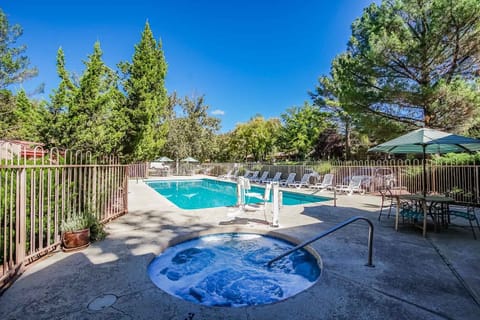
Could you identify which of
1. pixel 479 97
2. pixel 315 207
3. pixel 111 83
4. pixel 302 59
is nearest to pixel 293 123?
pixel 302 59

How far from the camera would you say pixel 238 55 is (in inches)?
742

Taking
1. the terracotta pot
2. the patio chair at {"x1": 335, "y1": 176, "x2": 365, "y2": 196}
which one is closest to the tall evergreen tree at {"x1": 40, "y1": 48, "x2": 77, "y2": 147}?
the terracotta pot

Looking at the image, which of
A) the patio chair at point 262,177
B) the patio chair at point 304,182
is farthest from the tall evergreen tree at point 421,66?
the patio chair at point 262,177

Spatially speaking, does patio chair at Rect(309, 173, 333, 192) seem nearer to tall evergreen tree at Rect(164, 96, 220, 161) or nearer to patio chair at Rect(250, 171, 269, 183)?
patio chair at Rect(250, 171, 269, 183)

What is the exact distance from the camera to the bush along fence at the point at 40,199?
296 cm

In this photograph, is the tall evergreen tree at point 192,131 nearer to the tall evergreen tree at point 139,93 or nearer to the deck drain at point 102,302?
the tall evergreen tree at point 139,93

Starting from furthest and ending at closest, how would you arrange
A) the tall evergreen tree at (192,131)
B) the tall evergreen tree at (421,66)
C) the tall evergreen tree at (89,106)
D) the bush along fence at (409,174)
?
the tall evergreen tree at (192,131)
the tall evergreen tree at (421,66)
the bush along fence at (409,174)
the tall evergreen tree at (89,106)

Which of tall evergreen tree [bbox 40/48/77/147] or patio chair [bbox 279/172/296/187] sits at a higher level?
tall evergreen tree [bbox 40/48/77/147]

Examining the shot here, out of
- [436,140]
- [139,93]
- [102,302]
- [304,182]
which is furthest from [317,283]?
[304,182]

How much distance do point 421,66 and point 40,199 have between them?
14109 mm

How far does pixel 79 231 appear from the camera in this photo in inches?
154

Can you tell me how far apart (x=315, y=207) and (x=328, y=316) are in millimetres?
5860

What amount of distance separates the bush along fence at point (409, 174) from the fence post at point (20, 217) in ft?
23.9

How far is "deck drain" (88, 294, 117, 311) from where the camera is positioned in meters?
2.31
